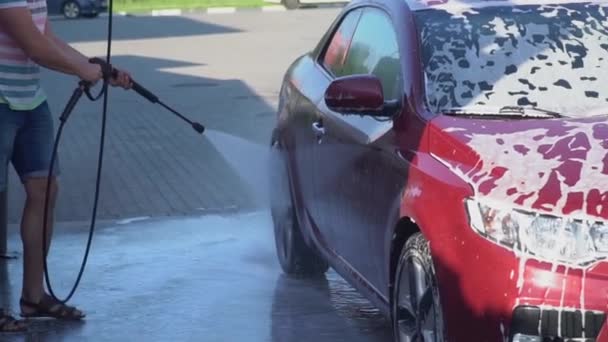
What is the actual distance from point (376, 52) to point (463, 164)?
1.60 metres

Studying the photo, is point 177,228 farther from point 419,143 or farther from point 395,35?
point 419,143

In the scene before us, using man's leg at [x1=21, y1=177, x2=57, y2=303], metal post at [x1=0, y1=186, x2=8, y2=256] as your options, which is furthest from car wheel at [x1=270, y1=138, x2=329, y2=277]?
metal post at [x1=0, y1=186, x2=8, y2=256]

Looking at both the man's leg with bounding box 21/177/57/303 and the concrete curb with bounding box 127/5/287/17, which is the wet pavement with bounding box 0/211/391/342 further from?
the concrete curb with bounding box 127/5/287/17

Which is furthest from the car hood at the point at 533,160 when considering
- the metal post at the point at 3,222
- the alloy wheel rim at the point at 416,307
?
the metal post at the point at 3,222

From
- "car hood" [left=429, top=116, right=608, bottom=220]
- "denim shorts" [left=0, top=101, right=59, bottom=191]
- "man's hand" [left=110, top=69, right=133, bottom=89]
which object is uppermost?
"car hood" [left=429, top=116, right=608, bottom=220]

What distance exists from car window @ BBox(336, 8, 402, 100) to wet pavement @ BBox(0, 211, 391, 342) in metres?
1.22

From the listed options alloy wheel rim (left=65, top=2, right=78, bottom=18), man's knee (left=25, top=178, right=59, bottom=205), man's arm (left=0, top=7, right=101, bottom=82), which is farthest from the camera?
alloy wheel rim (left=65, top=2, right=78, bottom=18)

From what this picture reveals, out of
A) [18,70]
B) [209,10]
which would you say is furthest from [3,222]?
[209,10]

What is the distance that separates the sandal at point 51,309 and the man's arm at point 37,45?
3.80ft

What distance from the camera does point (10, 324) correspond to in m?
6.86

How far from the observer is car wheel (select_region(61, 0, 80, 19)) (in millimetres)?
44406

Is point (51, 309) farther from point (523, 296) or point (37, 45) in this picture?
point (523, 296)

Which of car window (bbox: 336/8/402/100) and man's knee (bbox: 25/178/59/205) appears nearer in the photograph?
car window (bbox: 336/8/402/100)

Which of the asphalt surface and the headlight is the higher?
the headlight
